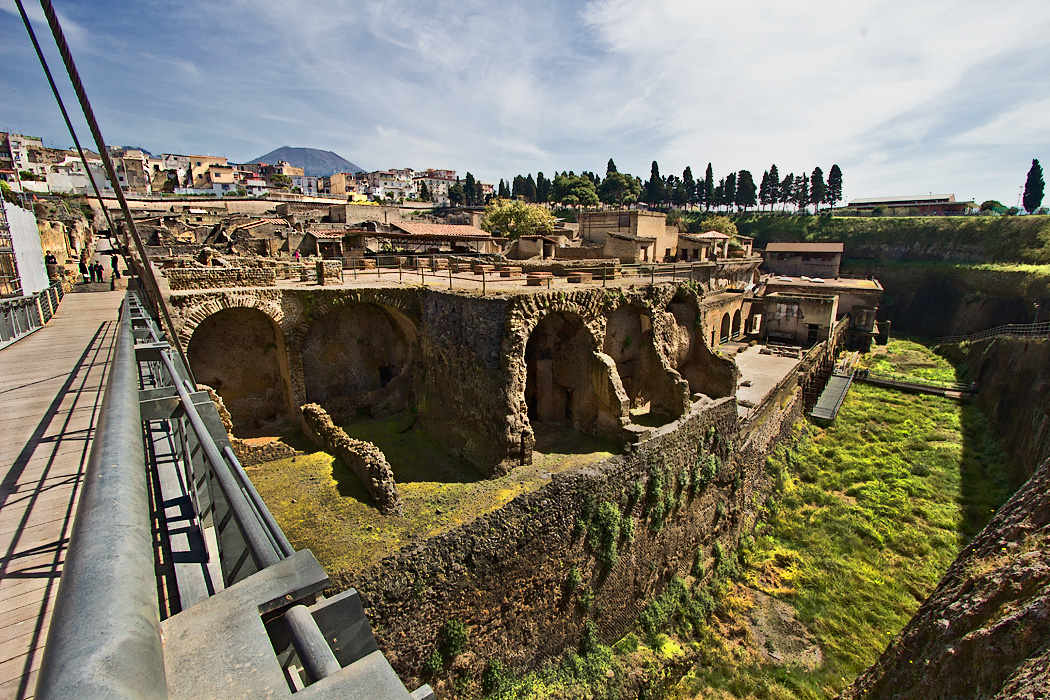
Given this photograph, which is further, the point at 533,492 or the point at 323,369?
the point at 323,369

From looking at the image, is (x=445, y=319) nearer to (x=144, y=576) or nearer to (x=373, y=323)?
(x=373, y=323)

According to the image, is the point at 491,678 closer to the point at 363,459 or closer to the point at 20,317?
the point at 363,459

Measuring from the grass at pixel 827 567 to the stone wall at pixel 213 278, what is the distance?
15091mm

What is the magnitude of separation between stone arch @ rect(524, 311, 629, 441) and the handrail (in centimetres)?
1428

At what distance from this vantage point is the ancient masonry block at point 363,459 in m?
12.9

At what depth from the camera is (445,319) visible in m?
16.8

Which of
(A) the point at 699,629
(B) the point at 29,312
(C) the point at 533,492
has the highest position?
(B) the point at 29,312

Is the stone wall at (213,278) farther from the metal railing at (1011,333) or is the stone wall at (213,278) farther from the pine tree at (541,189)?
the pine tree at (541,189)

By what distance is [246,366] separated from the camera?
713 inches

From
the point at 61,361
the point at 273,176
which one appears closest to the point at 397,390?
the point at 61,361

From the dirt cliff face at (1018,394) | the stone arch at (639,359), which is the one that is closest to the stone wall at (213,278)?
the stone arch at (639,359)

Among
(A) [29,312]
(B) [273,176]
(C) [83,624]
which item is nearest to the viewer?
(C) [83,624]

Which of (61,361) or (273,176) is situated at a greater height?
(273,176)

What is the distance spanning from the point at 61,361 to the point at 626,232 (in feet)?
144
